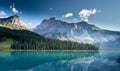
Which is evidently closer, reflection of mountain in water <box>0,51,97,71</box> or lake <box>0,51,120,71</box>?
lake <box>0,51,120,71</box>

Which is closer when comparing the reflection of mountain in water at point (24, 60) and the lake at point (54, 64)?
the lake at point (54, 64)

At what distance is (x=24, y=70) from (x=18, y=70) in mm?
1912

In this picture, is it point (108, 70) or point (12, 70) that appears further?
point (108, 70)

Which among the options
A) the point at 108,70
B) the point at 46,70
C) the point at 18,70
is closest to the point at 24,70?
the point at 18,70

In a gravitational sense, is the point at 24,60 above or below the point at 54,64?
above

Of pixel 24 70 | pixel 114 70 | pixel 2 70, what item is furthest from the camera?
pixel 114 70

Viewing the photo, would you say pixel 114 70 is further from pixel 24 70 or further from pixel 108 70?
pixel 24 70

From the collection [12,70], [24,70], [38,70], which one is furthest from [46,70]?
[12,70]

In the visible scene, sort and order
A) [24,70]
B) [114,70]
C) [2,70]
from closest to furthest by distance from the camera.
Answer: [2,70] → [24,70] → [114,70]

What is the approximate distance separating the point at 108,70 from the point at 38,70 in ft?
70.7

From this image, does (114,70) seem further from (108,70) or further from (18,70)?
(18,70)

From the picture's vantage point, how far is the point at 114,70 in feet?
189

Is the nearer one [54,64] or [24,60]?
[54,64]

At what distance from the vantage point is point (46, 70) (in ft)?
179
